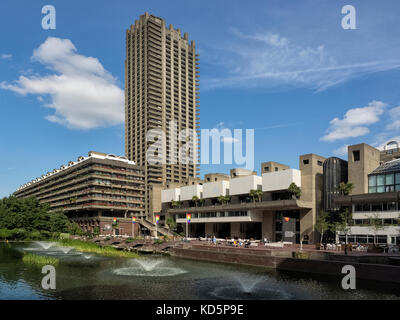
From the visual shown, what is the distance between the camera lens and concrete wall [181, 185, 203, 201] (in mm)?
108100

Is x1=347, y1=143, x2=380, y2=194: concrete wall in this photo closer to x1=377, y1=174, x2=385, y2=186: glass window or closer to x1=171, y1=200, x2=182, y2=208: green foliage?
x1=377, y1=174, x2=385, y2=186: glass window

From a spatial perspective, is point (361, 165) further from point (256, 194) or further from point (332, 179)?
point (256, 194)

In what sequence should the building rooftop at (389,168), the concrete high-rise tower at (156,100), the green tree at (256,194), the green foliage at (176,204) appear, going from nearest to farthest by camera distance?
the building rooftop at (389,168) → the green tree at (256,194) → the green foliage at (176,204) → the concrete high-rise tower at (156,100)

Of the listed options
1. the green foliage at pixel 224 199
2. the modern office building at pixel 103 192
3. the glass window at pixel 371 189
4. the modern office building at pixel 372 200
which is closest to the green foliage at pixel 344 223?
the modern office building at pixel 372 200

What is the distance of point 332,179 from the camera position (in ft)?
A: 252

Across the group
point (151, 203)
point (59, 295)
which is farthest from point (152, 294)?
point (151, 203)

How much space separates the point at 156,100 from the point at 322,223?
130510 millimetres

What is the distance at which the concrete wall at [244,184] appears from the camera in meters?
89.6

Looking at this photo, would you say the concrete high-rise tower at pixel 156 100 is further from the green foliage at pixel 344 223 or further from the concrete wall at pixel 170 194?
the green foliage at pixel 344 223

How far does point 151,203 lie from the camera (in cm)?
12500

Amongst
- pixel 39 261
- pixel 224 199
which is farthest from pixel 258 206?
pixel 39 261

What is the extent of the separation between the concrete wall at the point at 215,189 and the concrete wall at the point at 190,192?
3.77 metres

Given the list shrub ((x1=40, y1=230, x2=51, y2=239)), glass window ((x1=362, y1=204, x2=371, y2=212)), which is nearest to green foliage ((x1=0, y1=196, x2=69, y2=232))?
shrub ((x1=40, y1=230, x2=51, y2=239))

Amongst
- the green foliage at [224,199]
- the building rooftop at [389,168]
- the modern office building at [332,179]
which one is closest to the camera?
the building rooftop at [389,168]
